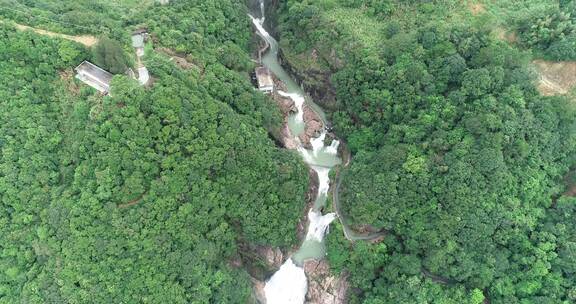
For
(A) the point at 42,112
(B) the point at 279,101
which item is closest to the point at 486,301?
(B) the point at 279,101

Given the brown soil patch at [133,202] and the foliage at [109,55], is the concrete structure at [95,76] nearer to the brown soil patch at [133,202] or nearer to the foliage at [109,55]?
the foliage at [109,55]

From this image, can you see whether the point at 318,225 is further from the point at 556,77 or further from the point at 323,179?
the point at 556,77

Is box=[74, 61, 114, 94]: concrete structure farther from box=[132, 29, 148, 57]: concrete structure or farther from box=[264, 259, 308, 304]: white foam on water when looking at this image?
box=[264, 259, 308, 304]: white foam on water

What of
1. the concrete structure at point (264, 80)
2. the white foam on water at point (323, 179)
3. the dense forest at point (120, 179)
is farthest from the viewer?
the concrete structure at point (264, 80)

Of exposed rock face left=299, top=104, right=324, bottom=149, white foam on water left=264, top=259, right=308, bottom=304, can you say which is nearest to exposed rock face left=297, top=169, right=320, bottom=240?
white foam on water left=264, top=259, right=308, bottom=304

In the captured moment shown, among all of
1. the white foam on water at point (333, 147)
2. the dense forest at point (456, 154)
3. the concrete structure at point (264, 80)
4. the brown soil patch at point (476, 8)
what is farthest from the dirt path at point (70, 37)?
the brown soil patch at point (476, 8)

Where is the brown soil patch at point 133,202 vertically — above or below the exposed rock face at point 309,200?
above

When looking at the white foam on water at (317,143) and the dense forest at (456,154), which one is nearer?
the dense forest at (456,154)
